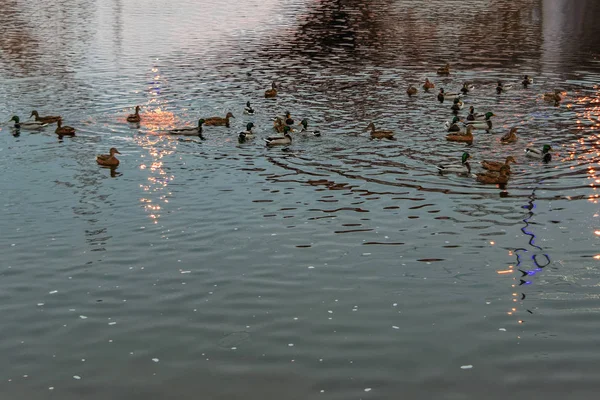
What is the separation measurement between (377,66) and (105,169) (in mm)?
32463

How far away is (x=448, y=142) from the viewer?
40.9 meters

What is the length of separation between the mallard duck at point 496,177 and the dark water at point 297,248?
0.51m

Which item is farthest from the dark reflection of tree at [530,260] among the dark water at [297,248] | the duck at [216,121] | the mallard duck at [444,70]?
the mallard duck at [444,70]

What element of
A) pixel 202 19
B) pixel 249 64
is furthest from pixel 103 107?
pixel 202 19

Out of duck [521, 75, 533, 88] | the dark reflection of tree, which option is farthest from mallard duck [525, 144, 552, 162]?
duck [521, 75, 533, 88]

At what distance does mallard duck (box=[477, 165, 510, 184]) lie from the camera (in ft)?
113

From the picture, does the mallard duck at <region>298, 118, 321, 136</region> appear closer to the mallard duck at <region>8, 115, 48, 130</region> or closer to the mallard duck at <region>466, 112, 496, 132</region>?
the mallard duck at <region>466, 112, 496, 132</region>

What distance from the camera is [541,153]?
124 feet

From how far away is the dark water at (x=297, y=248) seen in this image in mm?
20234

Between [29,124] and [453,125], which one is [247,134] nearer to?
[453,125]

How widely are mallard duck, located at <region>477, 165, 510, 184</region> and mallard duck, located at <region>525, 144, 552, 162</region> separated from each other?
3645 mm

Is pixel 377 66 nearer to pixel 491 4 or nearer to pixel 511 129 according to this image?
pixel 511 129

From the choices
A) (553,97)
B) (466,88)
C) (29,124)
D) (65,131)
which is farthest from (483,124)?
(29,124)

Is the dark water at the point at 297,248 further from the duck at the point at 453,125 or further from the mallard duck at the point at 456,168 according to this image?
the duck at the point at 453,125
